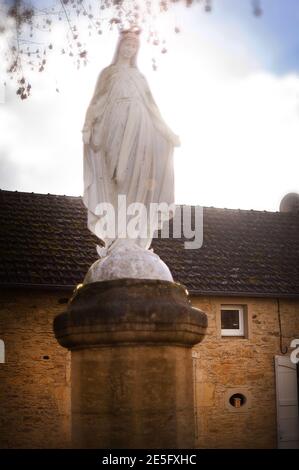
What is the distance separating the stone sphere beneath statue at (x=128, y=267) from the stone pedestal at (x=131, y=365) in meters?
0.13

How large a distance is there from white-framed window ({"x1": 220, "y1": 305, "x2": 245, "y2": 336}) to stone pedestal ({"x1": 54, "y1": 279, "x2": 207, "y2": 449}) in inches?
517

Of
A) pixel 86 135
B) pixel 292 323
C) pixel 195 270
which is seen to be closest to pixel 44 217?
pixel 195 270

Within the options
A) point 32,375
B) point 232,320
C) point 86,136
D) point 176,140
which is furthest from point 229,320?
point 86,136

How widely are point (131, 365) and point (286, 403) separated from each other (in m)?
14.0

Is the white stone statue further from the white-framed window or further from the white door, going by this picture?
the white door

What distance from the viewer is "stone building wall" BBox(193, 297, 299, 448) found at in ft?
57.1

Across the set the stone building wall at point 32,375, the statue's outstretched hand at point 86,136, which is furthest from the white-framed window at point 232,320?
the statue's outstretched hand at point 86,136

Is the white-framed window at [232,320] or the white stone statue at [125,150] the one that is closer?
the white stone statue at [125,150]

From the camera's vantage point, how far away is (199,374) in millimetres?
17500

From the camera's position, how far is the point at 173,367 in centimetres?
509

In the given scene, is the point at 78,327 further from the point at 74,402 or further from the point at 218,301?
the point at 218,301

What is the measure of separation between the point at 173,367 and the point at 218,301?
12.9 meters

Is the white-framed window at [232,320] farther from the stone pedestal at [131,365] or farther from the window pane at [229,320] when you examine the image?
the stone pedestal at [131,365]

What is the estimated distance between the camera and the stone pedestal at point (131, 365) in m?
4.93
